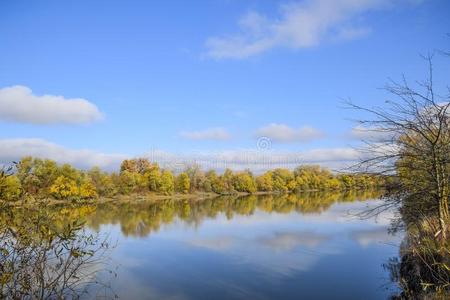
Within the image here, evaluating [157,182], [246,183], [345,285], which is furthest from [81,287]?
[246,183]

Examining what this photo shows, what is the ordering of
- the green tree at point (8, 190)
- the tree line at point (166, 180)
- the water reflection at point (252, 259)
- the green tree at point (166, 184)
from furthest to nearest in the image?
the green tree at point (166, 184) → the tree line at point (166, 180) → the water reflection at point (252, 259) → the green tree at point (8, 190)

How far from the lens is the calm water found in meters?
12.5

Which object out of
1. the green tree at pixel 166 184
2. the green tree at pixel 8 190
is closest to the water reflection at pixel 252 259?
the green tree at pixel 8 190

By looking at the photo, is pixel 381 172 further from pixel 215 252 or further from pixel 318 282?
pixel 215 252

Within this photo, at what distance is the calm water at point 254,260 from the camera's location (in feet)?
41.1

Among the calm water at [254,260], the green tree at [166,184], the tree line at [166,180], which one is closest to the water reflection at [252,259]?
the calm water at [254,260]

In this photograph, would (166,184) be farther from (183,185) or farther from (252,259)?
(252,259)

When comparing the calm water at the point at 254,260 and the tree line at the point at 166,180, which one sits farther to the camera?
the tree line at the point at 166,180

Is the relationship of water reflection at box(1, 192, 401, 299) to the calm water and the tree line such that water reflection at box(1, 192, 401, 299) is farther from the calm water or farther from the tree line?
the tree line

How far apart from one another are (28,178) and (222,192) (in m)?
77.8

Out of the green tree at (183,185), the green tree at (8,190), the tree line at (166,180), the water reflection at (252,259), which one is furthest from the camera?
the green tree at (183,185)

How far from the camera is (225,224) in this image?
1226 inches

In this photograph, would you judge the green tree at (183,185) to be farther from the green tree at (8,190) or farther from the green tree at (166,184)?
the green tree at (8,190)

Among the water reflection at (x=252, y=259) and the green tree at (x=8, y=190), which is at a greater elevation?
the green tree at (x=8, y=190)
